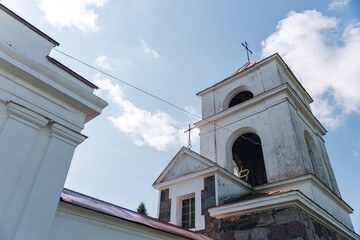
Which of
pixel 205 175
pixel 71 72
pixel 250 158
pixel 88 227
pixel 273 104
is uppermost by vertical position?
pixel 273 104

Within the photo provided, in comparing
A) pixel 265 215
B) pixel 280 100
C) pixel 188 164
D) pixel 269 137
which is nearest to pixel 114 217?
pixel 265 215

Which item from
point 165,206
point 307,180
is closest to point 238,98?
point 307,180

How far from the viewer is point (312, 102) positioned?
14.1 m

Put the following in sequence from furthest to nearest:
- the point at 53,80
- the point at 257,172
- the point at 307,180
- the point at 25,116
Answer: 1. the point at 257,172
2. the point at 307,180
3. the point at 53,80
4. the point at 25,116

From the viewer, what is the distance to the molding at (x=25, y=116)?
13.1ft

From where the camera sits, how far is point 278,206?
663 cm

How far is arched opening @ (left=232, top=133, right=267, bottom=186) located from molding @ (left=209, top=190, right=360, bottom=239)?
3.92m

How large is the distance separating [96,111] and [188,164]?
5.26 metres

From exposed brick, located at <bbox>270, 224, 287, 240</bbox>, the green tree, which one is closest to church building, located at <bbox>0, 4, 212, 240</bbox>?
exposed brick, located at <bbox>270, 224, 287, 240</bbox>

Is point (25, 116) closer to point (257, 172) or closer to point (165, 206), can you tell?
point (165, 206)

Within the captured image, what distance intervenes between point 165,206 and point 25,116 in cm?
629

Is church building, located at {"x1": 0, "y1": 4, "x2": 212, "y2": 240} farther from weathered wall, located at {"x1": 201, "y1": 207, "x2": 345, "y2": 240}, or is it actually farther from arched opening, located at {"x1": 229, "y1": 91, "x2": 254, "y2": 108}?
arched opening, located at {"x1": 229, "y1": 91, "x2": 254, "y2": 108}

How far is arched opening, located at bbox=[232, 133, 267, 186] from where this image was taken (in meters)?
11.6

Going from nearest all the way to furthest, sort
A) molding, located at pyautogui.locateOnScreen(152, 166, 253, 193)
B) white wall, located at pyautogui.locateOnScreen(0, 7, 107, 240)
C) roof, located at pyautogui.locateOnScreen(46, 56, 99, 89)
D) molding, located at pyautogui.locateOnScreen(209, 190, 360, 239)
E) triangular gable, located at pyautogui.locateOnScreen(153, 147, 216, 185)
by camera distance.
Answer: white wall, located at pyautogui.locateOnScreen(0, 7, 107, 240) < roof, located at pyautogui.locateOnScreen(46, 56, 99, 89) < molding, located at pyautogui.locateOnScreen(209, 190, 360, 239) < molding, located at pyautogui.locateOnScreen(152, 166, 253, 193) < triangular gable, located at pyautogui.locateOnScreen(153, 147, 216, 185)
